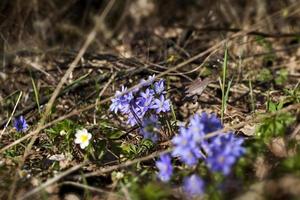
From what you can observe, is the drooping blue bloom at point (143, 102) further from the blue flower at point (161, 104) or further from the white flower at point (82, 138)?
the white flower at point (82, 138)

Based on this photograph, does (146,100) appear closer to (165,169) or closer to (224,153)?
(165,169)

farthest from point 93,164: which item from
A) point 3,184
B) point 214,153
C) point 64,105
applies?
point 64,105

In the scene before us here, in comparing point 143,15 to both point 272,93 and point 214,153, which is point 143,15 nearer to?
point 272,93

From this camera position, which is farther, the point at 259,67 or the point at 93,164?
the point at 259,67

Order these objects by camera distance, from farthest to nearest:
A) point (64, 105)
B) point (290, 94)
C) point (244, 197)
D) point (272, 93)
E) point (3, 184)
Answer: point (64, 105) < point (272, 93) < point (290, 94) < point (3, 184) < point (244, 197)

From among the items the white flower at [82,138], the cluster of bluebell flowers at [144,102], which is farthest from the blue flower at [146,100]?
the white flower at [82,138]

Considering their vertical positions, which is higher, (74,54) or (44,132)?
(74,54)

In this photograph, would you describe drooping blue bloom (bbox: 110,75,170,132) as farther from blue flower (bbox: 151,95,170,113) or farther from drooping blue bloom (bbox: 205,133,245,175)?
drooping blue bloom (bbox: 205,133,245,175)

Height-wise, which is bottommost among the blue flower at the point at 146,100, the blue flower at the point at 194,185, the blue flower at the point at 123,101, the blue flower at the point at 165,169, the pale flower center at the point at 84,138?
the blue flower at the point at 194,185
